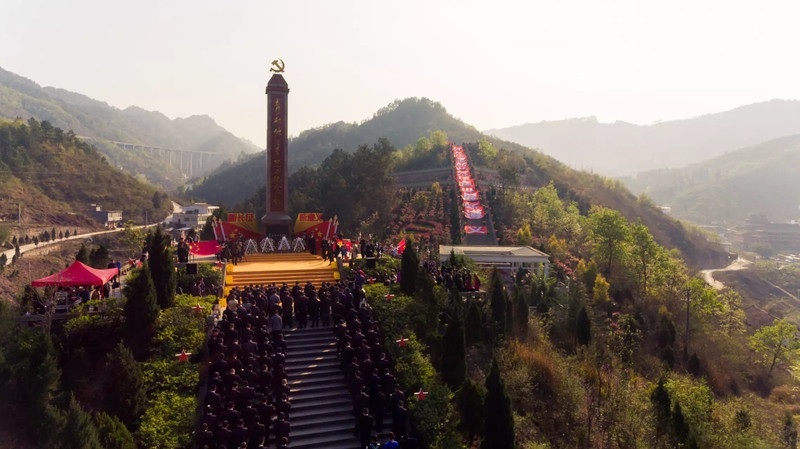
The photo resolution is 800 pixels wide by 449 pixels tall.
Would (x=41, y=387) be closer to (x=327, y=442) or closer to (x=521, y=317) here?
(x=327, y=442)

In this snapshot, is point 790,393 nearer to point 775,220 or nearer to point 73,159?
point 73,159

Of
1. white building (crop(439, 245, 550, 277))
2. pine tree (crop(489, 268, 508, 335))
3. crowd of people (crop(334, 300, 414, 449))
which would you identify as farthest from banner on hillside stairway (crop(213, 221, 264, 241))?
crowd of people (crop(334, 300, 414, 449))

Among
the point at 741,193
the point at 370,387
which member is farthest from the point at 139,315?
the point at 741,193

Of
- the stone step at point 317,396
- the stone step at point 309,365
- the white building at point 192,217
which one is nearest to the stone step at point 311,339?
the stone step at point 309,365

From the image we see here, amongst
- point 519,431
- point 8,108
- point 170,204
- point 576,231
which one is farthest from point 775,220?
point 8,108

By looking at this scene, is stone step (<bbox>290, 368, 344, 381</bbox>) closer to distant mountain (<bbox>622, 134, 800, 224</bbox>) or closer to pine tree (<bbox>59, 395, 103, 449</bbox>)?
pine tree (<bbox>59, 395, 103, 449</bbox>)
